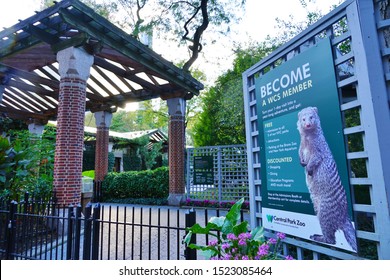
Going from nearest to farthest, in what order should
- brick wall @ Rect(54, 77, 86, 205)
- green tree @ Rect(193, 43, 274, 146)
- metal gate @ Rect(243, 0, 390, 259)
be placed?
metal gate @ Rect(243, 0, 390, 259)
brick wall @ Rect(54, 77, 86, 205)
green tree @ Rect(193, 43, 274, 146)

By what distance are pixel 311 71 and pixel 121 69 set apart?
26.5 feet

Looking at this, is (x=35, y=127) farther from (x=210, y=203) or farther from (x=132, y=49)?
(x=210, y=203)

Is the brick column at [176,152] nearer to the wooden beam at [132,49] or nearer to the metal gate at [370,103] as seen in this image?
the wooden beam at [132,49]

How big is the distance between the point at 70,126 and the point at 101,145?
21.7 feet

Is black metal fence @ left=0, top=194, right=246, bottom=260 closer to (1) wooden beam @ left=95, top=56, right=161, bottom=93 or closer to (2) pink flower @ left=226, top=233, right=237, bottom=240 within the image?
(2) pink flower @ left=226, top=233, right=237, bottom=240

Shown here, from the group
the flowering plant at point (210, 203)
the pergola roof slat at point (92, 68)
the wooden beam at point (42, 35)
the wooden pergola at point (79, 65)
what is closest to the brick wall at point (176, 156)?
the wooden pergola at point (79, 65)

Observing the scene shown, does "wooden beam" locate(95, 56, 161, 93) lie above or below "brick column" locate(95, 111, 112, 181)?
above

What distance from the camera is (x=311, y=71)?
7.89 feet

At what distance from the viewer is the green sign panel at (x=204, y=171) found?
984 cm

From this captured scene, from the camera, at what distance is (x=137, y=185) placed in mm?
11852

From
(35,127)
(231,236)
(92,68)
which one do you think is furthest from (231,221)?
(35,127)

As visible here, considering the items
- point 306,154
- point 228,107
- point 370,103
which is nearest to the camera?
point 370,103

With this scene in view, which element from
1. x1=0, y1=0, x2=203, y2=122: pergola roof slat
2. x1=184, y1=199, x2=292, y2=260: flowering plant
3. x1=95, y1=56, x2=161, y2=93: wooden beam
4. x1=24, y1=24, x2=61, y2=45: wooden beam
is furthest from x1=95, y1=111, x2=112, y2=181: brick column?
x1=184, y1=199, x2=292, y2=260: flowering plant

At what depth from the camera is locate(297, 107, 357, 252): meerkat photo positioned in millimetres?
2086
